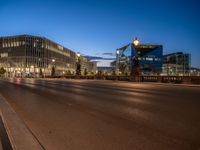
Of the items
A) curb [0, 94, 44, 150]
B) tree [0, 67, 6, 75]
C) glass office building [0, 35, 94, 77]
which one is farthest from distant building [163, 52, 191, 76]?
curb [0, 94, 44, 150]

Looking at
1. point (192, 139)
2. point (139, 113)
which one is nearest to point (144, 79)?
point (139, 113)

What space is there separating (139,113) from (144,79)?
28.5 meters

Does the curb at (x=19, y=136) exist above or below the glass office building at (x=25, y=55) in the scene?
below

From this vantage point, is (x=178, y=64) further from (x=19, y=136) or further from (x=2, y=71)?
(x=19, y=136)

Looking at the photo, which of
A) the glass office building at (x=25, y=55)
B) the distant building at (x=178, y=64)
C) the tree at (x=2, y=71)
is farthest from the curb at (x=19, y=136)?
the distant building at (x=178, y=64)

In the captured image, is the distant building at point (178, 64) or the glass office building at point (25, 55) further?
the distant building at point (178, 64)

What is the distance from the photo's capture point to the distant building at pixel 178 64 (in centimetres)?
15825

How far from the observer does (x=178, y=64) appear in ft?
559

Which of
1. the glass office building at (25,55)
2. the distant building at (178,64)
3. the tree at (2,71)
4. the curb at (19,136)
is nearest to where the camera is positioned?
the curb at (19,136)

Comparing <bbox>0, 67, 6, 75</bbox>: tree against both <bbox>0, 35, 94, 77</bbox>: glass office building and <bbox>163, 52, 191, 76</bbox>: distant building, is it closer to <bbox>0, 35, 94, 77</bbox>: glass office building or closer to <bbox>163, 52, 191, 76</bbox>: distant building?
<bbox>0, 35, 94, 77</bbox>: glass office building

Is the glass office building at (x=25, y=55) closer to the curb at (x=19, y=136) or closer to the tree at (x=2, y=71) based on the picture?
the tree at (x=2, y=71)

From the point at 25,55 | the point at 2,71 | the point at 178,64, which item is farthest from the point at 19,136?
the point at 178,64

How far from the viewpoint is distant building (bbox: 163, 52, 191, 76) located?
158m

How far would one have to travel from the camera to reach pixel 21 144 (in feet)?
14.3
